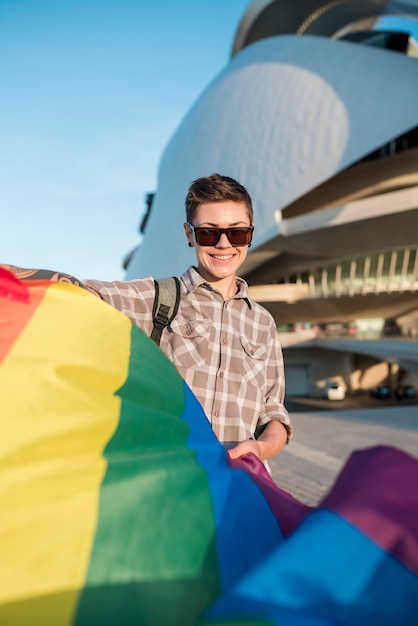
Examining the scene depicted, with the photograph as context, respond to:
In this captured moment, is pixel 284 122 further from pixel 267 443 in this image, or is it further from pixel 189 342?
pixel 267 443

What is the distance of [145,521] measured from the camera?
0.84m

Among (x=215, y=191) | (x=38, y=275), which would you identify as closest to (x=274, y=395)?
(x=215, y=191)

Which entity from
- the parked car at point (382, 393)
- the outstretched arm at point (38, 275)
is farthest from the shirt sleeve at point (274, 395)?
the parked car at point (382, 393)

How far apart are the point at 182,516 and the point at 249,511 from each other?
0.61 feet

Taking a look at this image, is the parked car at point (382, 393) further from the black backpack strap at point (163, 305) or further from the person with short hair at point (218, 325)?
the black backpack strap at point (163, 305)

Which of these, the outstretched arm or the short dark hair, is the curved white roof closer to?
the short dark hair

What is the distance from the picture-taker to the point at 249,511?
99cm

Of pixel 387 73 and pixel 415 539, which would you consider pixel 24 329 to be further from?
pixel 387 73

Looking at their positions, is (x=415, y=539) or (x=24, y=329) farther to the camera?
(x=24, y=329)

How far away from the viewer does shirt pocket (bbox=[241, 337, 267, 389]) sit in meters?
1.95

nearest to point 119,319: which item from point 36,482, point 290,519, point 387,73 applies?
point 36,482

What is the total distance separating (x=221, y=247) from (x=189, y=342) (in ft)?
1.36

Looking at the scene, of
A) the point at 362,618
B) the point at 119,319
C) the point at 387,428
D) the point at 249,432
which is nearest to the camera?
the point at 362,618

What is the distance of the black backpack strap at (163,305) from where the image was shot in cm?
188
